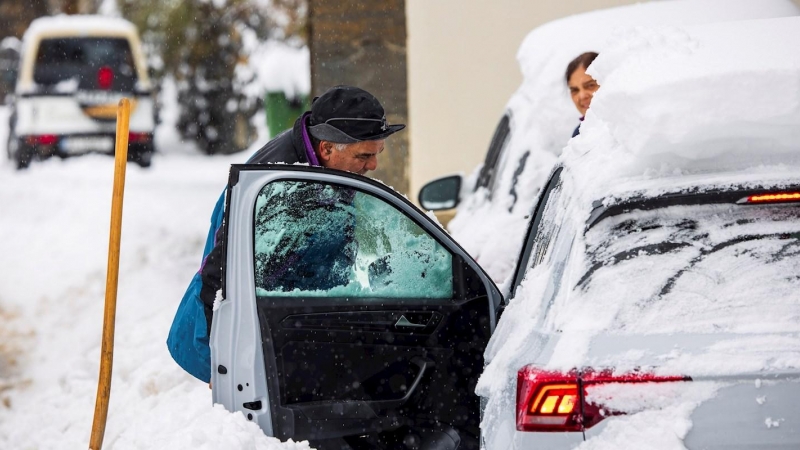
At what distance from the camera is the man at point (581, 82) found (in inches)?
217

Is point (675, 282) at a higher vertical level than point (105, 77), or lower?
higher

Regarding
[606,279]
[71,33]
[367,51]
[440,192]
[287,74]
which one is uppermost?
[606,279]

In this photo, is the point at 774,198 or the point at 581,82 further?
the point at 581,82

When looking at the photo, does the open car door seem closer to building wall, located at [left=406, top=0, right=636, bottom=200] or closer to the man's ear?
the man's ear

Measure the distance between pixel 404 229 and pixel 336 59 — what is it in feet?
23.4

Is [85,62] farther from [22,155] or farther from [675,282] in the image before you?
[675,282]

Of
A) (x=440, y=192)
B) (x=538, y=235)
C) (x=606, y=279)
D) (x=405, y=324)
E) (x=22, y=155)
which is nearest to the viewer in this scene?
(x=606, y=279)

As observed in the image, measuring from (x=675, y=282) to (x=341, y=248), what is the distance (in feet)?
4.27

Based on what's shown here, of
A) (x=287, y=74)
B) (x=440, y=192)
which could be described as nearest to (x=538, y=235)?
(x=440, y=192)

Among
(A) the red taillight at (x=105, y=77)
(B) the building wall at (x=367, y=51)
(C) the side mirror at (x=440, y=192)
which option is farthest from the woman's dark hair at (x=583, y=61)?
(A) the red taillight at (x=105, y=77)

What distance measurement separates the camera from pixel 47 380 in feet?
26.1

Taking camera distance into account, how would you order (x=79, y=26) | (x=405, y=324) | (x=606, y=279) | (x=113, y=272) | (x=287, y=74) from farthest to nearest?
(x=287, y=74), (x=79, y=26), (x=113, y=272), (x=405, y=324), (x=606, y=279)

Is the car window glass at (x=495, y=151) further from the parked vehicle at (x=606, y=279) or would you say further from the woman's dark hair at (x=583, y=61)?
the parked vehicle at (x=606, y=279)

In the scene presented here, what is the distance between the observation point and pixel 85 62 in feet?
56.3
